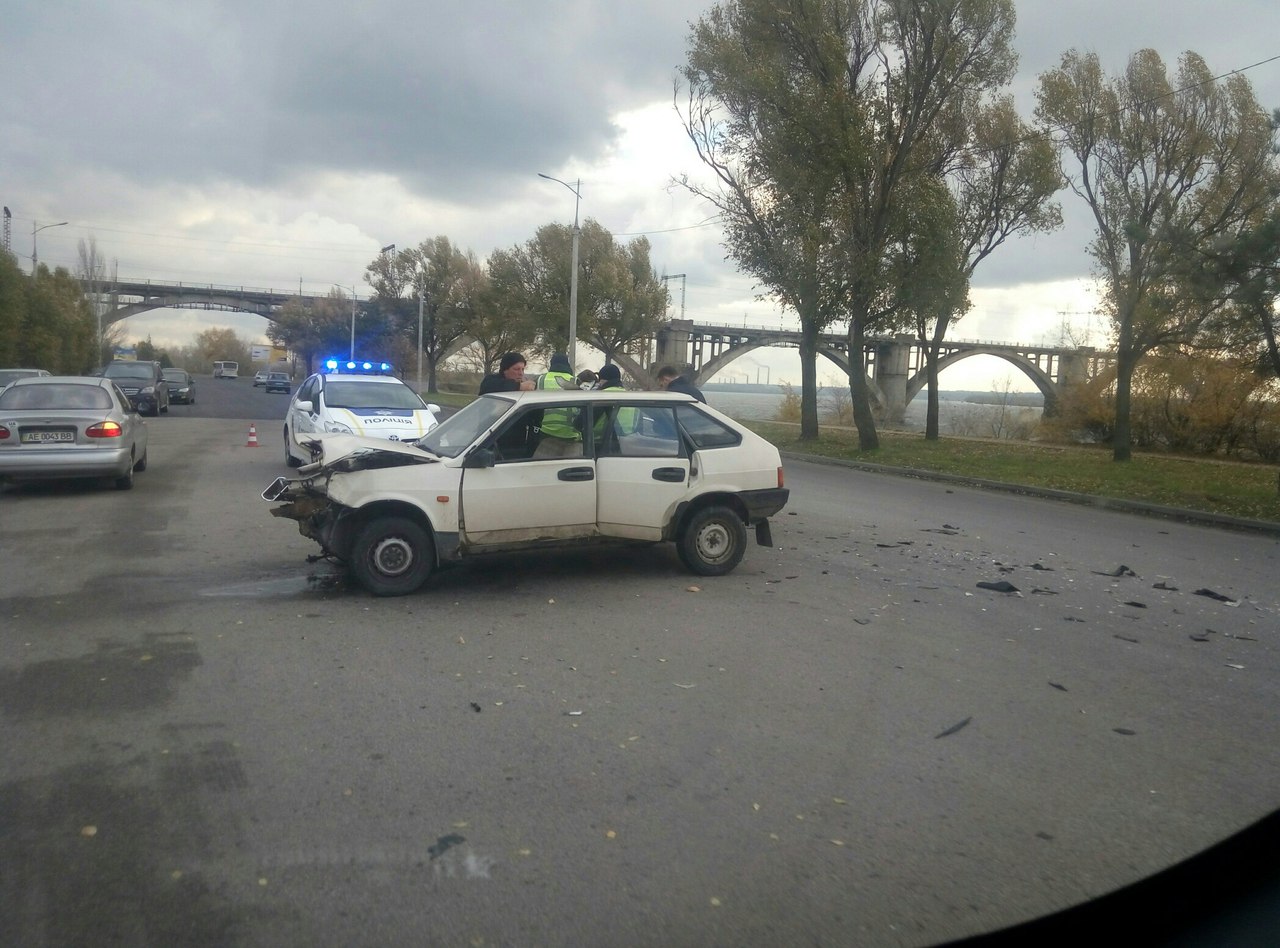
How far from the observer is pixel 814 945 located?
3.36m

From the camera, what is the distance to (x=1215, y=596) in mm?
9375

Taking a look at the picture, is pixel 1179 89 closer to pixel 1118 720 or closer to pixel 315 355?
pixel 1118 720

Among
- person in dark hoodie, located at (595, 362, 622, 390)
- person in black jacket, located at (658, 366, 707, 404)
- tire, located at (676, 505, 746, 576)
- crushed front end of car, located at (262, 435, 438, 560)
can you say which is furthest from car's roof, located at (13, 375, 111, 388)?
tire, located at (676, 505, 746, 576)

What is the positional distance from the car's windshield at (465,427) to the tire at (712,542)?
190 centimetres

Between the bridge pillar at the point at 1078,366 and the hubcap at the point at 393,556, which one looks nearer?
the hubcap at the point at 393,556

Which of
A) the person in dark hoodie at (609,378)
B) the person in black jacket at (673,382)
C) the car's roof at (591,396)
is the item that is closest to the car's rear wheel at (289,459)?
the person in black jacket at (673,382)

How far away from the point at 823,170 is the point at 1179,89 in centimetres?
781

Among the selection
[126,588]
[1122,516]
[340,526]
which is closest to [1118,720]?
[340,526]

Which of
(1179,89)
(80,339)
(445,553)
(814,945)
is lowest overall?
(814,945)

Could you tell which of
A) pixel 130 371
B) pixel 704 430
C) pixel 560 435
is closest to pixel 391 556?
pixel 560 435

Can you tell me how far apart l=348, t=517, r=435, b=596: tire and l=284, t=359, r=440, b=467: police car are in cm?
665

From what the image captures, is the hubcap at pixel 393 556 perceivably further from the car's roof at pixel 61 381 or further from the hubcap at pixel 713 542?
the car's roof at pixel 61 381

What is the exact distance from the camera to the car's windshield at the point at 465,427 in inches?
335

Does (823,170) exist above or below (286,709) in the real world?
above
